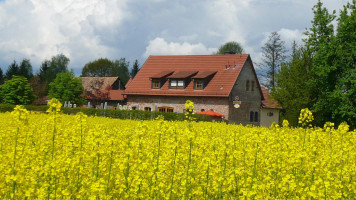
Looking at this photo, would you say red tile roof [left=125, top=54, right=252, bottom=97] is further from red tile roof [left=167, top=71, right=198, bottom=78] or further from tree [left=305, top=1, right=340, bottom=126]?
tree [left=305, top=1, right=340, bottom=126]

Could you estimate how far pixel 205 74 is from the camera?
39469mm

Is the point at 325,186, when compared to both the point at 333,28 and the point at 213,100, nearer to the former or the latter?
the point at 333,28

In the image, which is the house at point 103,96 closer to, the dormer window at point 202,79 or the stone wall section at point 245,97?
the dormer window at point 202,79

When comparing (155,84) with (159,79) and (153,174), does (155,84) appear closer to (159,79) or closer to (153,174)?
(159,79)

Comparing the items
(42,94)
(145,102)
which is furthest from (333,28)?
(42,94)

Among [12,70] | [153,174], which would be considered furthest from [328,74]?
[12,70]

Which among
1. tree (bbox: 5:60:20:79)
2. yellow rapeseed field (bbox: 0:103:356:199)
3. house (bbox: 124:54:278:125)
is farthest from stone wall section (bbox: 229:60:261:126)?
tree (bbox: 5:60:20:79)

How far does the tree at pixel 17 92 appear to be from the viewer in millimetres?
50406

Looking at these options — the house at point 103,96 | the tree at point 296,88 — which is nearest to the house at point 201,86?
the tree at point 296,88

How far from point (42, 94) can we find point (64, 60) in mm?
45038

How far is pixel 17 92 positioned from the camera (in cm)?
5091

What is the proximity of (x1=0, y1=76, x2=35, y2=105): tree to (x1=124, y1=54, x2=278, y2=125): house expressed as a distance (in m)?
15.4

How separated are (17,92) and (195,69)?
22128mm

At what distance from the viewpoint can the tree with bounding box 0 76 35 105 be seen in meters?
50.4
